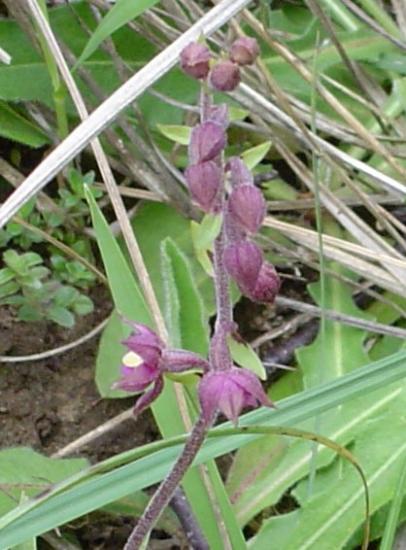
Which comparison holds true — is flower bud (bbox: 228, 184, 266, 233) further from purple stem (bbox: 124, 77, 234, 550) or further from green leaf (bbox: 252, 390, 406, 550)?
green leaf (bbox: 252, 390, 406, 550)

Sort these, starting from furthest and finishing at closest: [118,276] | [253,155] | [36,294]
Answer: [36,294]
[118,276]
[253,155]

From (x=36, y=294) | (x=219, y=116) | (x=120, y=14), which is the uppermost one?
(x=120, y=14)

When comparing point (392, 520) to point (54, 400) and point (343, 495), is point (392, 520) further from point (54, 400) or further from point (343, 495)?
point (54, 400)

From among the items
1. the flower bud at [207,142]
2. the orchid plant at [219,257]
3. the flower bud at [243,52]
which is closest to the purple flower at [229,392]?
the orchid plant at [219,257]

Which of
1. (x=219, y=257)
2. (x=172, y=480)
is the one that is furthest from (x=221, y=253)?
(x=172, y=480)

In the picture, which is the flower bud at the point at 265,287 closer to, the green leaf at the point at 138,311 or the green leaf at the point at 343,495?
the green leaf at the point at 138,311
